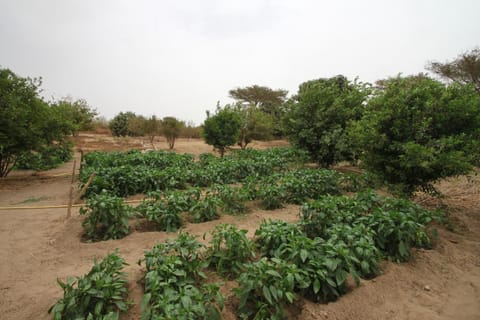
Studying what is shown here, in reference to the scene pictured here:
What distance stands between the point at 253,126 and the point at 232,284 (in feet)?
54.2

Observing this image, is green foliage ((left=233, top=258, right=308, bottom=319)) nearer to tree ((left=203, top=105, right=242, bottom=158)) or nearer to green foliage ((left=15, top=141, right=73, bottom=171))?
green foliage ((left=15, top=141, right=73, bottom=171))

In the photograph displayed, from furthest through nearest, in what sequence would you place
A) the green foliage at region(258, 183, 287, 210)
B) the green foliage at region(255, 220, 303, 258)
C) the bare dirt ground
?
the green foliage at region(258, 183, 287, 210) → the green foliage at region(255, 220, 303, 258) → the bare dirt ground

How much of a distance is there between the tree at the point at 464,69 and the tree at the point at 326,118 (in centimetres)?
1130

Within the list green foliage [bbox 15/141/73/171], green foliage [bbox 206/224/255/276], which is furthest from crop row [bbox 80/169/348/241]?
green foliage [bbox 15/141/73/171]

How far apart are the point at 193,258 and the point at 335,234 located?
175cm

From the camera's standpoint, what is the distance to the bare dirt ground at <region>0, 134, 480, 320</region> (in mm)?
2363

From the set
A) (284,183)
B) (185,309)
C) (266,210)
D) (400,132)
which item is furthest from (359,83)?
(185,309)

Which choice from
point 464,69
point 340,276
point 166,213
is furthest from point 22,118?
point 464,69

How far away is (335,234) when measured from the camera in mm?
2988

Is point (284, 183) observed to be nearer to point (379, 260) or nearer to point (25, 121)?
point (379, 260)

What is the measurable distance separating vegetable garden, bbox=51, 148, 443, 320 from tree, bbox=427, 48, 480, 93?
1723cm

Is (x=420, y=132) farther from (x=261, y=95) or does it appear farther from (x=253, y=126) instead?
(x=261, y=95)

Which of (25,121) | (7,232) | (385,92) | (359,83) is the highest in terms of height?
(359,83)

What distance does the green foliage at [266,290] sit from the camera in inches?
84.0
